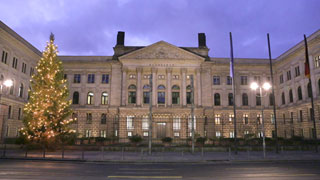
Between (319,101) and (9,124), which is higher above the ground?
(319,101)

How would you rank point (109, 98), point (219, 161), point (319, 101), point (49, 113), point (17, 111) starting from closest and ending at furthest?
point (219, 161)
point (49, 113)
point (319, 101)
point (17, 111)
point (109, 98)

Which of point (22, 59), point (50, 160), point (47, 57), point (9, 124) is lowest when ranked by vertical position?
point (50, 160)

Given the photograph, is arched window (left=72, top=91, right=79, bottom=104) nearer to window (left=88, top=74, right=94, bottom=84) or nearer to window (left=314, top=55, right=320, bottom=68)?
window (left=88, top=74, right=94, bottom=84)

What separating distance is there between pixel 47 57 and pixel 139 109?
23168 mm

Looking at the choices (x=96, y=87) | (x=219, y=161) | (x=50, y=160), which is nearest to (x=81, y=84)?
(x=96, y=87)

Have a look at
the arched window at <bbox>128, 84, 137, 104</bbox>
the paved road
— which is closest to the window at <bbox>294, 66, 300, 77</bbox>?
the arched window at <bbox>128, 84, 137, 104</bbox>

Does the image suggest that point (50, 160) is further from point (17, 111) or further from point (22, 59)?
point (22, 59)

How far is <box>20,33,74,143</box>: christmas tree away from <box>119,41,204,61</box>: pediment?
75.9 feet

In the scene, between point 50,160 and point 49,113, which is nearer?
point 50,160

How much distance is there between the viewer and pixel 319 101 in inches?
1447

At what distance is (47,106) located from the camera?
24797 mm

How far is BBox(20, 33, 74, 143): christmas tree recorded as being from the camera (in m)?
24.2

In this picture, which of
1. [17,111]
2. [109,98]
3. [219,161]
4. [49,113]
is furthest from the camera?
[109,98]

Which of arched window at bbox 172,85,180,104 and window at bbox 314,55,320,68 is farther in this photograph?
arched window at bbox 172,85,180,104
